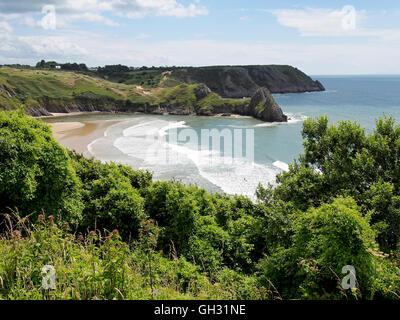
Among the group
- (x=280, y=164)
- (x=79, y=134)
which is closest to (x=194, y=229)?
(x=280, y=164)

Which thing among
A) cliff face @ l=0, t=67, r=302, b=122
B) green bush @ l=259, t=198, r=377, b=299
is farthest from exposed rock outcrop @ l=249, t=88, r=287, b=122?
green bush @ l=259, t=198, r=377, b=299

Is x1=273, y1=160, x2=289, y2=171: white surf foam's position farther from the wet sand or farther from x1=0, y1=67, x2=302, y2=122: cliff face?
x1=0, y1=67, x2=302, y2=122: cliff face

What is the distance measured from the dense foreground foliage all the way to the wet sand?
39.5m

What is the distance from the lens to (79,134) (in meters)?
72.8

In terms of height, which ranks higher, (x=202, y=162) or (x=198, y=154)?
(x=198, y=154)

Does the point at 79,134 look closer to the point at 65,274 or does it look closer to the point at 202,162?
the point at 202,162

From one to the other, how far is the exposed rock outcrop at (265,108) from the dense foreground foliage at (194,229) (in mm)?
78661

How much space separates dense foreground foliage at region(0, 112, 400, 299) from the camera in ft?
20.5

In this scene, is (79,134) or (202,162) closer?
(202,162)

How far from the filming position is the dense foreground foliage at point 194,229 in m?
6.25

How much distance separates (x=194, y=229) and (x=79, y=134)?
64.4 m
